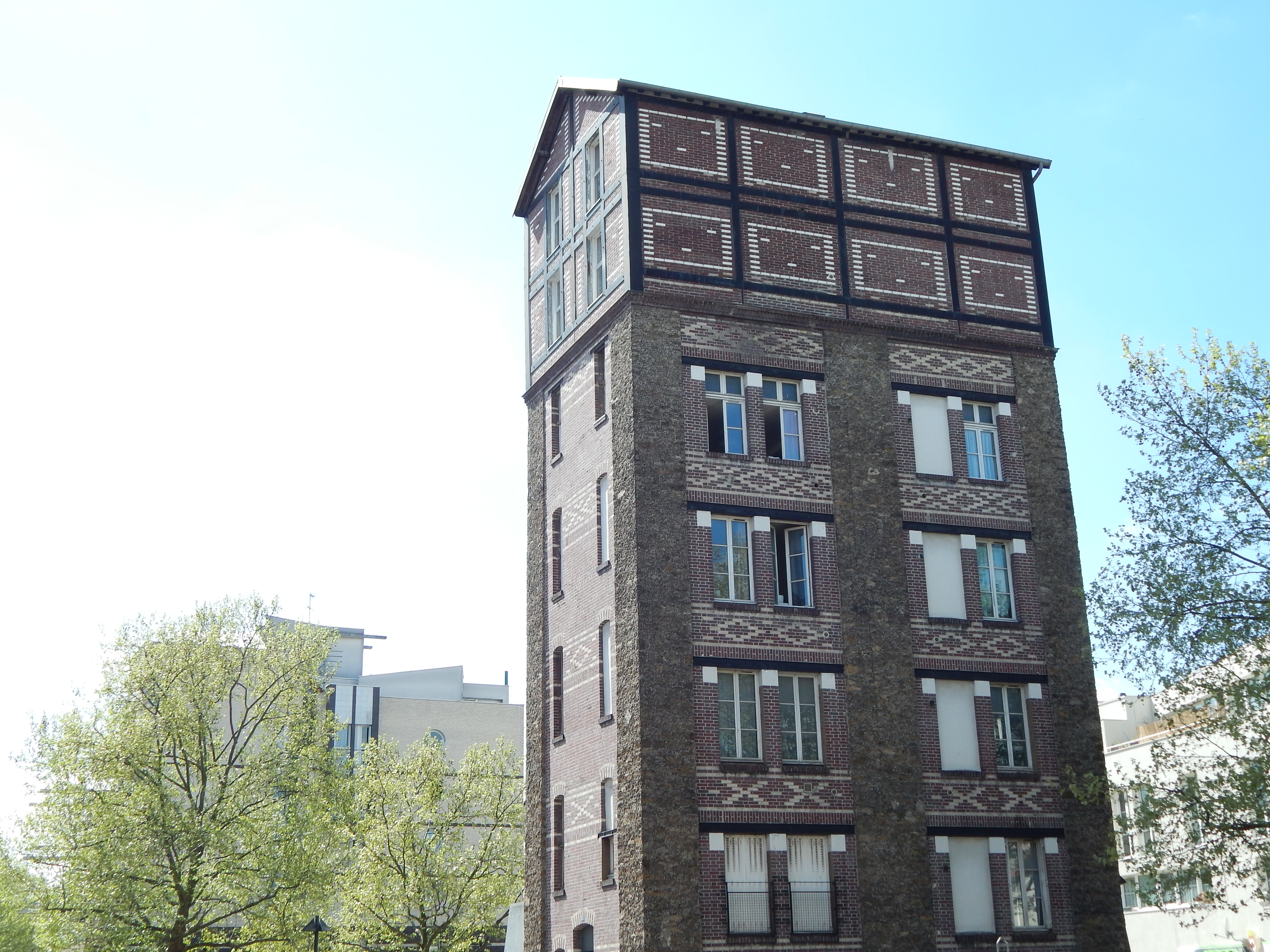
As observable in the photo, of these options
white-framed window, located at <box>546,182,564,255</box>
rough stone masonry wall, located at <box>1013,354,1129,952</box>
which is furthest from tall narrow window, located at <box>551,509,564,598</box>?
rough stone masonry wall, located at <box>1013,354,1129,952</box>

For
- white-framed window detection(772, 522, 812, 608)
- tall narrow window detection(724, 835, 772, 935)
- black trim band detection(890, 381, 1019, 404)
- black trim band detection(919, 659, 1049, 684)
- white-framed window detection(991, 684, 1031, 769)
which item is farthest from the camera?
black trim band detection(890, 381, 1019, 404)

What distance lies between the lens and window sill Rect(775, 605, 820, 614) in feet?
108

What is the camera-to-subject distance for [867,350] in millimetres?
36062

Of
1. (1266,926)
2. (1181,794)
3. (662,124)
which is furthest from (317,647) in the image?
(1266,926)

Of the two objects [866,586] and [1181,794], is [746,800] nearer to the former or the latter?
[866,586]

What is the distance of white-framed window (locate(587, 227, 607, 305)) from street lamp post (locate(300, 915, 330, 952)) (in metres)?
20.1

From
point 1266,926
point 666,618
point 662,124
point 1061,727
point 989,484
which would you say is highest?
point 662,124

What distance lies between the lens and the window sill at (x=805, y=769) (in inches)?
1246

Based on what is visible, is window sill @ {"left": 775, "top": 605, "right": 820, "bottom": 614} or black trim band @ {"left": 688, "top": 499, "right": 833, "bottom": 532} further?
black trim band @ {"left": 688, "top": 499, "right": 833, "bottom": 532}

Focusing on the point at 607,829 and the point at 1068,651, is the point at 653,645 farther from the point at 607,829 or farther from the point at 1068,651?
the point at 1068,651

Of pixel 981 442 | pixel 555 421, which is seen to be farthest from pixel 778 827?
pixel 555 421

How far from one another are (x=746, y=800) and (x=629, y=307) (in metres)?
12.3

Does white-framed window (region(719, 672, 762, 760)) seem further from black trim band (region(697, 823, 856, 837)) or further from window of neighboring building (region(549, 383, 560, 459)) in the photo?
window of neighboring building (region(549, 383, 560, 459))

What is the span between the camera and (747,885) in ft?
100
